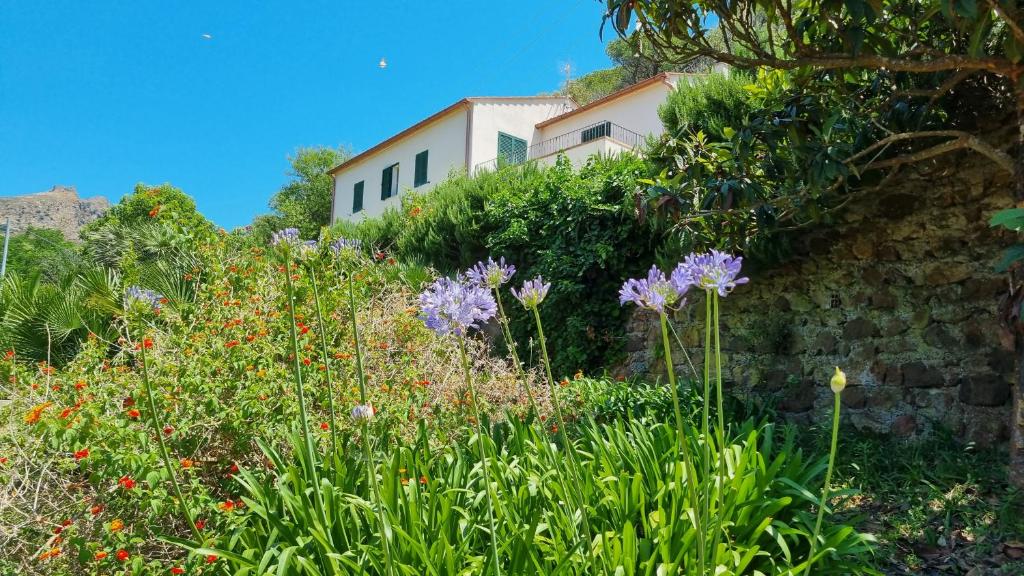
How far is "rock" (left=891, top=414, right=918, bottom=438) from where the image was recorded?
4.00m

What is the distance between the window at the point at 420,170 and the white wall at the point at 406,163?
0.51 ft

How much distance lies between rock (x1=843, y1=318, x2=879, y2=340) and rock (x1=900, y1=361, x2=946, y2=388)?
32cm

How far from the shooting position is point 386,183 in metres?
20.0

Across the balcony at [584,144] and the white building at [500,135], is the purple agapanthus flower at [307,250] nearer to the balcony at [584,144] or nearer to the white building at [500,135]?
the balcony at [584,144]

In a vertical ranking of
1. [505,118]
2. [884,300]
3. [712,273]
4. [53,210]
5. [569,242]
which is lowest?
[712,273]

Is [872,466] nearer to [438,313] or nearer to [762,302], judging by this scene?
[762,302]

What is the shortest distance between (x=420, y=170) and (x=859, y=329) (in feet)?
51.3

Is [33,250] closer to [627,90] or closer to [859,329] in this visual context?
[627,90]

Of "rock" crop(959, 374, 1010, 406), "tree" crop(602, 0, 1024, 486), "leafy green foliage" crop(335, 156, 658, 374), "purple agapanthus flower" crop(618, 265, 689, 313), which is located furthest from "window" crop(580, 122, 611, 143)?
"purple agapanthus flower" crop(618, 265, 689, 313)

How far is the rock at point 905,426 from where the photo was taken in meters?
4.00

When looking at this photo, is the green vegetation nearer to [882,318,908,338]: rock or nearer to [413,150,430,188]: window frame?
[413,150,430,188]: window frame

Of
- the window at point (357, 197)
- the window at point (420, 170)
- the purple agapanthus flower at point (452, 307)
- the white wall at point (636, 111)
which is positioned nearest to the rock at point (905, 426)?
the purple agapanthus flower at point (452, 307)

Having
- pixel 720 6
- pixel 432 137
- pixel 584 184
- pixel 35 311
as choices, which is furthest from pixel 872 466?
pixel 432 137

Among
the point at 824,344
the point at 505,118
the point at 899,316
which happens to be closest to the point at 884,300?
the point at 899,316
